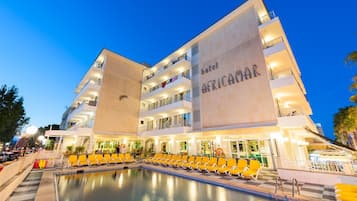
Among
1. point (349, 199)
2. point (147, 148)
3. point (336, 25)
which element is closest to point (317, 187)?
point (349, 199)

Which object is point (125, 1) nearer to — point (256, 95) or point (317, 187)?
point (256, 95)

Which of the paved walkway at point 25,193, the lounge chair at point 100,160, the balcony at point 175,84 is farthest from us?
the balcony at point 175,84

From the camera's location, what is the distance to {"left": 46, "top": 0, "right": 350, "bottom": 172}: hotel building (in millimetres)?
11680

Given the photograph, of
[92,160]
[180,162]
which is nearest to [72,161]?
[92,160]

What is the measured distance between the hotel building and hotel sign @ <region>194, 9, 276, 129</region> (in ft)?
0.23

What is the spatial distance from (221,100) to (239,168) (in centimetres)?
652

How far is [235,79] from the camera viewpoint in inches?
540

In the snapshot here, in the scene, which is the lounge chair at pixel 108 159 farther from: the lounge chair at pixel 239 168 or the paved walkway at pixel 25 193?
the lounge chair at pixel 239 168

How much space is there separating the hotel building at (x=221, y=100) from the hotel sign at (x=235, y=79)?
7cm

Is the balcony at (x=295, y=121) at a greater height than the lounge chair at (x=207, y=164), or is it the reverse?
the balcony at (x=295, y=121)

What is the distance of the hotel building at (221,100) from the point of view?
11680 millimetres

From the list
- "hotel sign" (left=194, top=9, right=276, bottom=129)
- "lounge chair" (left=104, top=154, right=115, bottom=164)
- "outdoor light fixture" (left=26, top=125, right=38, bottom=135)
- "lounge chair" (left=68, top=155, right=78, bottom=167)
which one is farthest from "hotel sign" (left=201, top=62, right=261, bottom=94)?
"outdoor light fixture" (left=26, top=125, right=38, bottom=135)

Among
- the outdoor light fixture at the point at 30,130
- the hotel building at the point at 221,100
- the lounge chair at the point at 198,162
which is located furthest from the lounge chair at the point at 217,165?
the outdoor light fixture at the point at 30,130

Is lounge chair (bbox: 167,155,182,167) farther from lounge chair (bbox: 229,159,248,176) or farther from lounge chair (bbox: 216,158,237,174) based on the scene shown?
lounge chair (bbox: 229,159,248,176)
